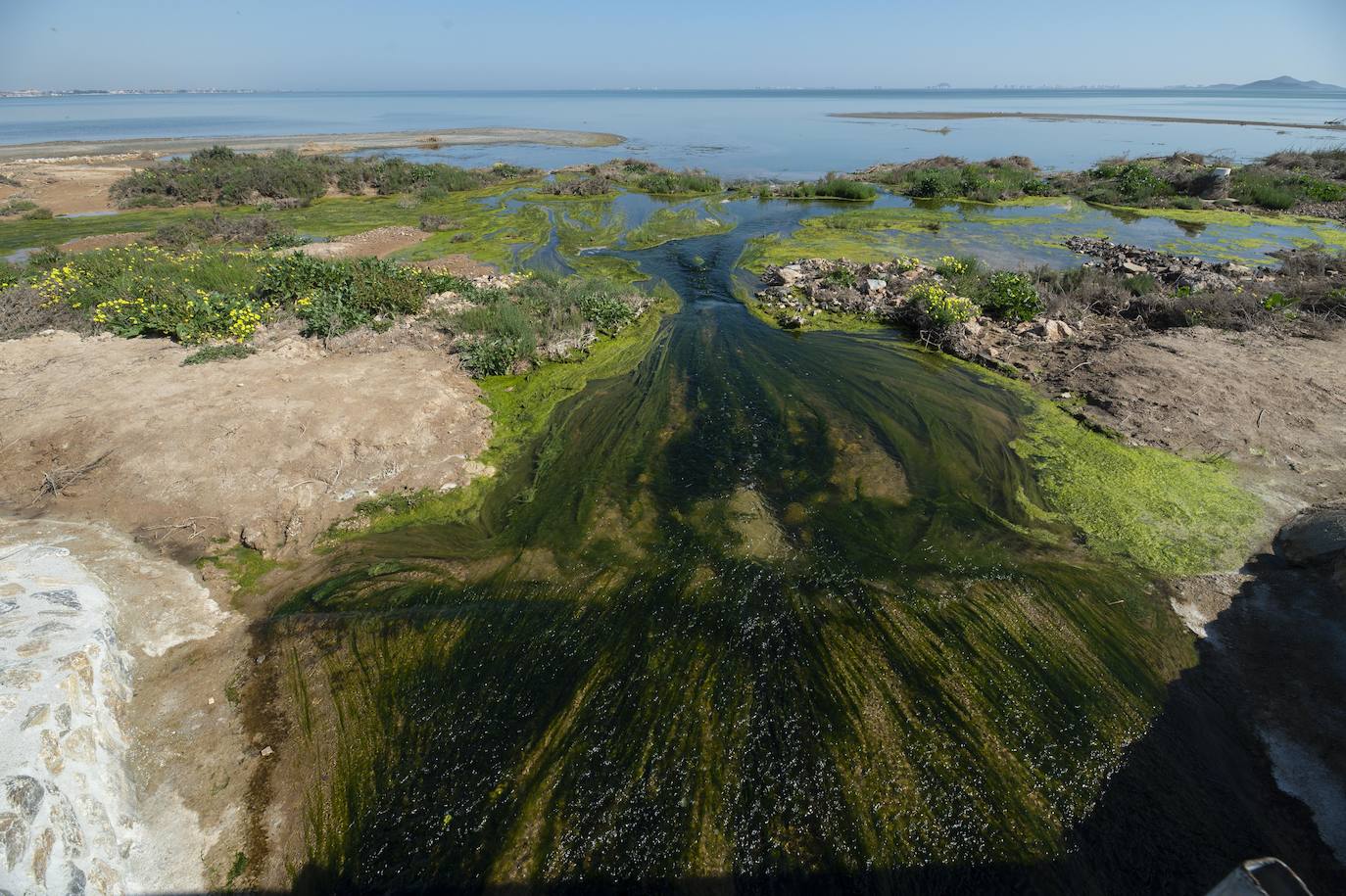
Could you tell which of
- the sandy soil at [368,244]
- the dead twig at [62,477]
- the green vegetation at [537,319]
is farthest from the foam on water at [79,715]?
the sandy soil at [368,244]

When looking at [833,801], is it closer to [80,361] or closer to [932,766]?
[932,766]

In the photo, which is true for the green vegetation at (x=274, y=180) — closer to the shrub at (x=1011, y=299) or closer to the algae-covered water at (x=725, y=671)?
the shrub at (x=1011, y=299)

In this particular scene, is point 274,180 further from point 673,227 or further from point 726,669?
point 726,669

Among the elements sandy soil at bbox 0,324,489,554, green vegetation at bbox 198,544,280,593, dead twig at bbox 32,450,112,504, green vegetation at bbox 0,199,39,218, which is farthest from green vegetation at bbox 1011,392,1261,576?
green vegetation at bbox 0,199,39,218

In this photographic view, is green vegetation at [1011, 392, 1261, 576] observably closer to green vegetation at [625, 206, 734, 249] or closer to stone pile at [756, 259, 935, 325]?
stone pile at [756, 259, 935, 325]

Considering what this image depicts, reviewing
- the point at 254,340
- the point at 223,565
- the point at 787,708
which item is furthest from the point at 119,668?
the point at 254,340
